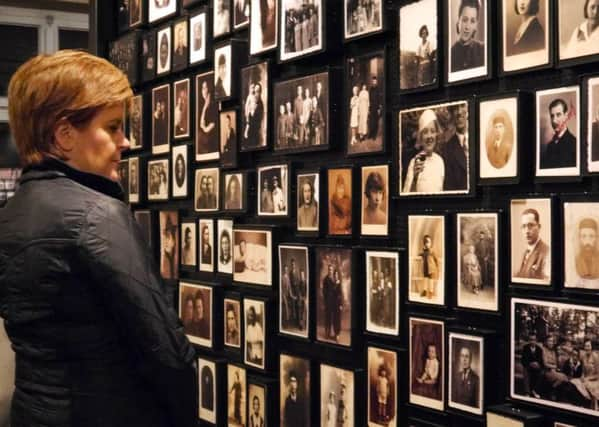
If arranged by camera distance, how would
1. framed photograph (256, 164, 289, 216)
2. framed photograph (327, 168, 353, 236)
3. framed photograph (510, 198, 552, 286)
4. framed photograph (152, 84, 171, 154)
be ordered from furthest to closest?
framed photograph (152, 84, 171, 154) → framed photograph (256, 164, 289, 216) → framed photograph (327, 168, 353, 236) → framed photograph (510, 198, 552, 286)

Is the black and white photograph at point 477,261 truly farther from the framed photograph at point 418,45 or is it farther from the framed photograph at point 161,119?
the framed photograph at point 161,119

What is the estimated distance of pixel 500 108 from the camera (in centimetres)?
267

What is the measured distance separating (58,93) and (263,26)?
1783mm

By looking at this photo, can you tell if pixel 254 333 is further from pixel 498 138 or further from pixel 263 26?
pixel 498 138

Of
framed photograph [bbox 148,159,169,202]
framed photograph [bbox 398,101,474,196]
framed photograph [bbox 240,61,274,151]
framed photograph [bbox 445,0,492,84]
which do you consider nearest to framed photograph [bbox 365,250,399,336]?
framed photograph [bbox 398,101,474,196]

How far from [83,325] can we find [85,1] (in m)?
6.93

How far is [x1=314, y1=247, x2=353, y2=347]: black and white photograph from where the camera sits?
3.36 metres

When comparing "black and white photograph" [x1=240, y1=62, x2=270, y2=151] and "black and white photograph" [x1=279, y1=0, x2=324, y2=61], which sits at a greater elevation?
"black and white photograph" [x1=279, y1=0, x2=324, y2=61]

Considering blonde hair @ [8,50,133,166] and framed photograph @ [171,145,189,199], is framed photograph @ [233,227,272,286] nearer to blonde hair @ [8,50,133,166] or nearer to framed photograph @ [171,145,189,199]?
framed photograph @ [171,145,189,199]

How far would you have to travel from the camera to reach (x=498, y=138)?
8.80 feet

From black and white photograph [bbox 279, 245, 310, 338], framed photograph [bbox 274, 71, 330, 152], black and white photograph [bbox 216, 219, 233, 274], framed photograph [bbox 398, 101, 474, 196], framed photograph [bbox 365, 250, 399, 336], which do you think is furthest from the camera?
black and white photograph [bbox 216, 219, 233, 274]

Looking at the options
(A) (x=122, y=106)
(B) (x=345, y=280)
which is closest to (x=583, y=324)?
(B) (x=345, y=280)

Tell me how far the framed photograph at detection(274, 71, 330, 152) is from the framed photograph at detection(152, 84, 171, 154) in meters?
1.26

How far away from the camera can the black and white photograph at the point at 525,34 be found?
101 inches
